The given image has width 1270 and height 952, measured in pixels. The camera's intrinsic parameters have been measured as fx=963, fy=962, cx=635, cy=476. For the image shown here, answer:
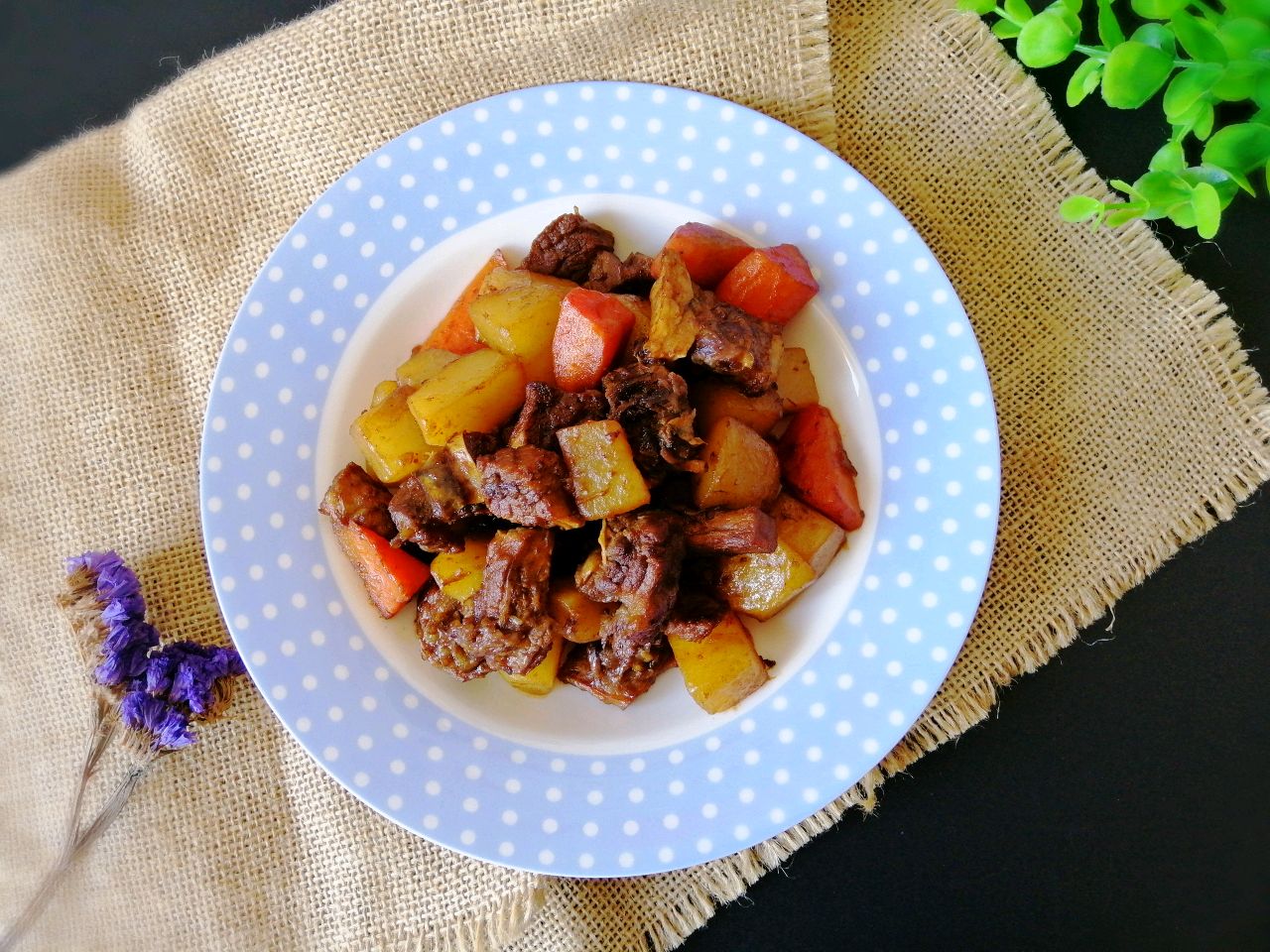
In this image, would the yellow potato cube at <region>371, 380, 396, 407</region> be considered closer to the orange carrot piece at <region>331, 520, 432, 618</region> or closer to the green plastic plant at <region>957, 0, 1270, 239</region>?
the orange carrot piece at <region>331, 520, 432, 618</region>

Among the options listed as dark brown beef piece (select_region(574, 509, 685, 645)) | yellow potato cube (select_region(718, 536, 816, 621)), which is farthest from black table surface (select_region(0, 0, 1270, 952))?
dark brown beef piece (select_region(574, 509, 685, 645))

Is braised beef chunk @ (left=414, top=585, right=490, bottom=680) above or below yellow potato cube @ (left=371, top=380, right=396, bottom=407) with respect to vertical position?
below

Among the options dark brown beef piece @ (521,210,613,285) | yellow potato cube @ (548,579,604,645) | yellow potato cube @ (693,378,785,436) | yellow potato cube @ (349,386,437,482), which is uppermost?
dark brown beef piece @ (521,210,613,285)

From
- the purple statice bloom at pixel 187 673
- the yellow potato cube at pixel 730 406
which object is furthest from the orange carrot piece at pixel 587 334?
the purple statice bloom at pixel 187 673

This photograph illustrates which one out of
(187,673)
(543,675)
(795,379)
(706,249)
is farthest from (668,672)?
(187,673)

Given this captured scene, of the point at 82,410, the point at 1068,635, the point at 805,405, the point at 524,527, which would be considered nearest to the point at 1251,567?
the point at 1068,635

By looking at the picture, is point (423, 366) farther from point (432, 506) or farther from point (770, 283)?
point (770, 283)

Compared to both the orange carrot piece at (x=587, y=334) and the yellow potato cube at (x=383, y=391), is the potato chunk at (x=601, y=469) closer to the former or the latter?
the orange carrot piece at (x=587, y=334)
